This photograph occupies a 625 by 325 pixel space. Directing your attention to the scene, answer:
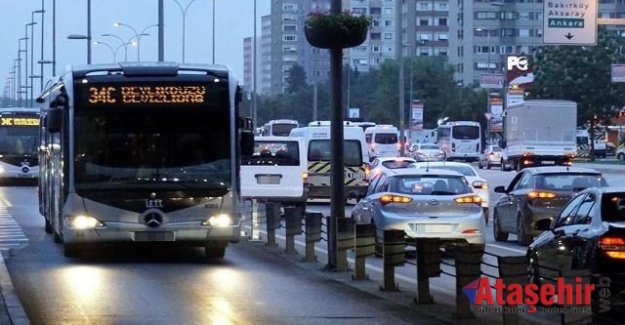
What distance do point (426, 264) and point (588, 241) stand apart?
224 cm

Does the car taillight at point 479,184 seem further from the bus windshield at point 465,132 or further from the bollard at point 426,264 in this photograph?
the bus windshield at point 465,132

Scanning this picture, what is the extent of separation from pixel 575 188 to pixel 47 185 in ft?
32.4

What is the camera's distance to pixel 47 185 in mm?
26094

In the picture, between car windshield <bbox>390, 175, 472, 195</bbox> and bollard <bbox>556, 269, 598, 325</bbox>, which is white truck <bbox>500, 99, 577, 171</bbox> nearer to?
car windshield <bbox>390, 175, 472, 195</bbox>

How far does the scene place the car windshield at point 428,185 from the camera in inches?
872

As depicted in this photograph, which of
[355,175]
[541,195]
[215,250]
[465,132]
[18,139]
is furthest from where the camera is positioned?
[465,132]

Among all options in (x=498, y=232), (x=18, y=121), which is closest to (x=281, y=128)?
(x=18, y=121)

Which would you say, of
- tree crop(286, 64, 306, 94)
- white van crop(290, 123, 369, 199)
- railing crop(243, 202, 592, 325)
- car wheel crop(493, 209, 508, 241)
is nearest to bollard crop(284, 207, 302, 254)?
railing crop(243, 202, 592, 325)

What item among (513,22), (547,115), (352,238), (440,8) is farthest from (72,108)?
(440,8)

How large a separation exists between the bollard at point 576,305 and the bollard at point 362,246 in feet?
22.1

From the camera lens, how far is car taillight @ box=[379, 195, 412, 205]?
21875 mm

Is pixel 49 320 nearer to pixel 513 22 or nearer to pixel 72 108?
pixel 72 108

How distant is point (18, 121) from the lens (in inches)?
2100

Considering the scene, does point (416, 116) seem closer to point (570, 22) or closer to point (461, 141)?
point (461, 141)
